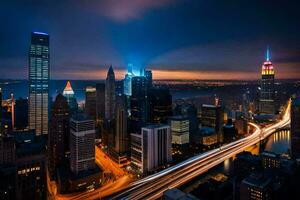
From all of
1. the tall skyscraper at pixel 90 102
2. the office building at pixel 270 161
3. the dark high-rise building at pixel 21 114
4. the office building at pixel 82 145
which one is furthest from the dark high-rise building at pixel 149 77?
the office building at pixel 270 161

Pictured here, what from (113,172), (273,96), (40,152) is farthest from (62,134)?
(273,96)

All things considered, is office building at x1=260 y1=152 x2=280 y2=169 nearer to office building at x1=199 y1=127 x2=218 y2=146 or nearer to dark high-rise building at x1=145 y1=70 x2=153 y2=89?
office building at x1=199 y1=127 x2=218 y2=146

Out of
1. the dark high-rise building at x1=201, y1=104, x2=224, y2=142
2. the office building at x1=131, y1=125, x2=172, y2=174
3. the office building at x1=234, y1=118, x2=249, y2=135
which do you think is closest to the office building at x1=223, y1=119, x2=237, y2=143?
the dark high-rise building at x1=201, y1=104, x2=224, y2=142

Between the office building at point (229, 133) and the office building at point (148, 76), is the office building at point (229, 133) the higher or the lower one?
the lower one

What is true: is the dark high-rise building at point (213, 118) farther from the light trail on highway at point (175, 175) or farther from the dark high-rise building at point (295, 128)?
the dark high-rise building at point (295, 128)

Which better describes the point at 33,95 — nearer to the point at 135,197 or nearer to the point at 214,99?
the point at 135,197

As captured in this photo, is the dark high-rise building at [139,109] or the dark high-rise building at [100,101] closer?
the dark high-rise building at [139,109]
